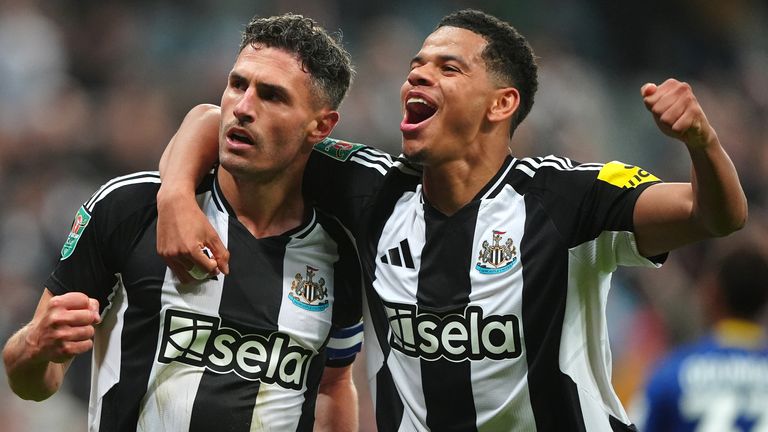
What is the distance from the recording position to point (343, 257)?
12.7ft

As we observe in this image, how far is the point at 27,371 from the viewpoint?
3.52 meters

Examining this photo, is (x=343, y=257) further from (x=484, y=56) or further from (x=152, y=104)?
(x=152, y=104)

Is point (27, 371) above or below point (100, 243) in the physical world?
below

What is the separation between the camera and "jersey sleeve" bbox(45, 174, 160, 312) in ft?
11.8

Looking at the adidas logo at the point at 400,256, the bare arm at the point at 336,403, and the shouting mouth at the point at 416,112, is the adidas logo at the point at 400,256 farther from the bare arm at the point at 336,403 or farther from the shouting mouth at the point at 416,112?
the bare arm at the point at 336,403

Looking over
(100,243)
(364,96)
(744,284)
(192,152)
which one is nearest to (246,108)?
(192,152)

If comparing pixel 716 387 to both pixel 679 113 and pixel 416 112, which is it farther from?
pixel 679 113

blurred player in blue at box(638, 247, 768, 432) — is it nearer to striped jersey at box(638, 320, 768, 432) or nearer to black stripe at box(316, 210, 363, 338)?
striped jersey at box(638, 320, 768, 432)

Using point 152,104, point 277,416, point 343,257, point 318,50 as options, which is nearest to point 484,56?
point 318,50

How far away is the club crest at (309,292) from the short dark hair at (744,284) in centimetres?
192

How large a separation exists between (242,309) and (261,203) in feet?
1.26

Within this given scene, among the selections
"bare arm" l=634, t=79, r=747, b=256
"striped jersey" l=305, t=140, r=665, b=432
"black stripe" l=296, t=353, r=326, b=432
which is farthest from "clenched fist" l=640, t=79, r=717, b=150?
"black stripe" l=296, t=353, r=326, b=432

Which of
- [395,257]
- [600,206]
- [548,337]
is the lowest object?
[548,337]

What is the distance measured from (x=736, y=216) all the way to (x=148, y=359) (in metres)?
1.89
